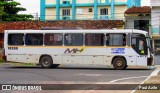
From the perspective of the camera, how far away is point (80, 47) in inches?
1166

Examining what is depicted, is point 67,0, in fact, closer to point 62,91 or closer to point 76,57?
point 76,57

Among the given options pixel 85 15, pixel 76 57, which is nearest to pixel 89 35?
pixel 76 57

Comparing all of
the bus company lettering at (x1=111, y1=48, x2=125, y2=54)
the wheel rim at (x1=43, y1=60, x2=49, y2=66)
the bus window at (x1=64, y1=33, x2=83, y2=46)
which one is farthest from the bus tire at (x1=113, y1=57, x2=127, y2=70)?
the wheel rim at (x1=43, y1=60, x2=49, y2=66)

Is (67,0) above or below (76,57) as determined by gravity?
above

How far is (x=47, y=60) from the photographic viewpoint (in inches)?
1198

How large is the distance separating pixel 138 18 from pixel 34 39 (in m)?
24.2

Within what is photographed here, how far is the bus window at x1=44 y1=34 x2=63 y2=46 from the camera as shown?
3019 centimetres

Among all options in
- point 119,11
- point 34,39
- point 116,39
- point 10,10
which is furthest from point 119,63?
point 10,10

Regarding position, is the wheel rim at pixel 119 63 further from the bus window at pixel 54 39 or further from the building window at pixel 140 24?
the building window at pixel 140 24

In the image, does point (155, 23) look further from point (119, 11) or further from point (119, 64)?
point (119, 64)

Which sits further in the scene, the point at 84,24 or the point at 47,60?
the point at 84,24

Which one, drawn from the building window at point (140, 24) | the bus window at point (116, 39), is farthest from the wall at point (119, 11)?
the bus window at point (116, 39)

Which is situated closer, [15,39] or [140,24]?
[15,39]

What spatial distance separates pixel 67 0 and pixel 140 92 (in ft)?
176
